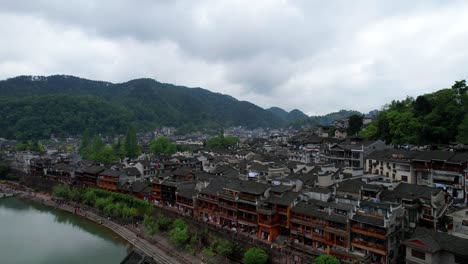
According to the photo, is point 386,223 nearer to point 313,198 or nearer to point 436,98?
point 313,198

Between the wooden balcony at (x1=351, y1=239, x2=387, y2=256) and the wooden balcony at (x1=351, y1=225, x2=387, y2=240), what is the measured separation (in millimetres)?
590

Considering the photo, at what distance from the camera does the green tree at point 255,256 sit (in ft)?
75.7

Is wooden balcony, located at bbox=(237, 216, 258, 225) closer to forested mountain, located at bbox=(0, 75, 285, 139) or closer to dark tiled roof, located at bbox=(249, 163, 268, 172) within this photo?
dark tiled roof, located at bbox=(249, 163, 268, 172)

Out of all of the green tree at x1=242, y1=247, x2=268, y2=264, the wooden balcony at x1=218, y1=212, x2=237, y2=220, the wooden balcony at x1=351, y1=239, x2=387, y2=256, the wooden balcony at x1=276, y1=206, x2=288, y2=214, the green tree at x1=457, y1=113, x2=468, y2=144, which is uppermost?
the green tree at x1=457, y1=113, x2=468, y2=144

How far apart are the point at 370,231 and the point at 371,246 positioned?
971 mm

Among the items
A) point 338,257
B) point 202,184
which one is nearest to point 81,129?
point 202,184

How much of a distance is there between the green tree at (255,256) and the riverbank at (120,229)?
15.3ft

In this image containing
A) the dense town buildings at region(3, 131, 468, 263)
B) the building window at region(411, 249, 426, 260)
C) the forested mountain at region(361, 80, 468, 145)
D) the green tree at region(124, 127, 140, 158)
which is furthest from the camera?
the green tree at region(124, 127, 140, 158)

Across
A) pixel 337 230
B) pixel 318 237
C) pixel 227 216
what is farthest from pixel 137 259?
pixel 337 230

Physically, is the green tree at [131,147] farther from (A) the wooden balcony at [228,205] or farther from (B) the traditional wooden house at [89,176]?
(A) the wooden balcony at [228,205]

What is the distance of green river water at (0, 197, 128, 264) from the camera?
1154 inches

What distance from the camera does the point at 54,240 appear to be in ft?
111

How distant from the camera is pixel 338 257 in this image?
72.9 feet

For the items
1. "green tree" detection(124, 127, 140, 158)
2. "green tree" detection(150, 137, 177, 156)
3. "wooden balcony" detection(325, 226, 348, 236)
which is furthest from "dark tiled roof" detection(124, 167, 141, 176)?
"wooden balcony" detection(325, 226, 348, 236)
